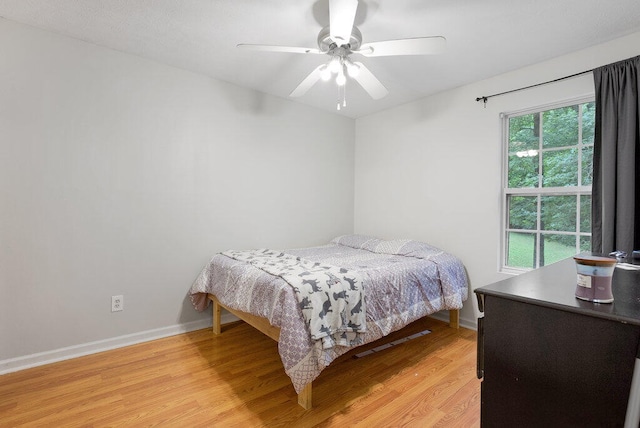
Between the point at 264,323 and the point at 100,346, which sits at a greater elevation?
the point at 264,323

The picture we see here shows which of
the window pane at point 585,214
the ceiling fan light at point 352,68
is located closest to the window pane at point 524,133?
the window pane at point 585,214

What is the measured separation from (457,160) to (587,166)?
1.01 meters

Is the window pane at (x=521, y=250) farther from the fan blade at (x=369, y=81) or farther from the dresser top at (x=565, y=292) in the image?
the fan blade at (x=369, y=81)

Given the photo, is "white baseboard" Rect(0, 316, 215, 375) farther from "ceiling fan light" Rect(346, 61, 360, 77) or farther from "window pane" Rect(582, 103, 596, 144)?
"window pane" Rect(582, 103, 596, 144)

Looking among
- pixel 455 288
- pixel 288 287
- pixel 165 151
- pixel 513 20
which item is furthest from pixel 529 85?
pixel 165 151

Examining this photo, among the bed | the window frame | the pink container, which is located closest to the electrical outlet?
the bed

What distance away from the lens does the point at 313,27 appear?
2.07m

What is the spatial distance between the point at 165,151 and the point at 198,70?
81 centimetres

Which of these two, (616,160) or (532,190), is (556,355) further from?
(532,190)

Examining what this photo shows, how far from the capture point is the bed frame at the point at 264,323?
1740mm

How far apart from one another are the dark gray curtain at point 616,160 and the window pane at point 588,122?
228mm

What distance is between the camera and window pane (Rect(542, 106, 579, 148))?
249 centimetres

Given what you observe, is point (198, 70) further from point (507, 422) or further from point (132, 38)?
point (507, 422)

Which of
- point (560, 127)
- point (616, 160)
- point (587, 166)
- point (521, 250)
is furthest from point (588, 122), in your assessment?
point (521, 250)
